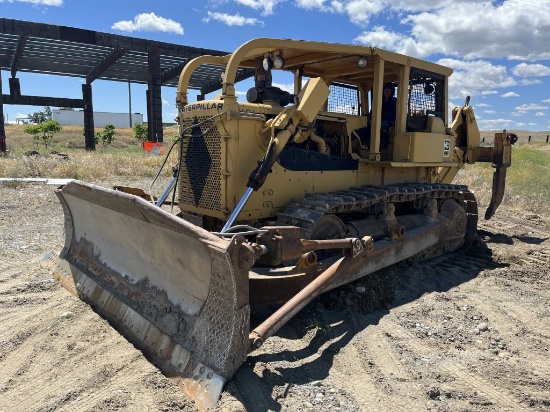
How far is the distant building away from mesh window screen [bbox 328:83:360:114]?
6994 cm

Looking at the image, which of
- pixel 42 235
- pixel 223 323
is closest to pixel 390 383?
pixel 223 323

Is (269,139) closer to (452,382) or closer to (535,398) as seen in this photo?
(452,382)

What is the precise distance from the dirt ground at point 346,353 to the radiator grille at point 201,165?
1379 millimetres

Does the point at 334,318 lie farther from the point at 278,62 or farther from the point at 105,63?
the point at 105,63

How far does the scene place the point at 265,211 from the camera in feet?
16.2

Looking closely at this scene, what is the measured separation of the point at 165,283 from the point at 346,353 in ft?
5.39

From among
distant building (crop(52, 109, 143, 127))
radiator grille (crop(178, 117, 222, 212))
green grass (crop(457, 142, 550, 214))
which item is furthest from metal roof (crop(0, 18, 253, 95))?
distant building (crop(52, 109, 143, 127))

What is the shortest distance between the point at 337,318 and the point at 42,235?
5.37m

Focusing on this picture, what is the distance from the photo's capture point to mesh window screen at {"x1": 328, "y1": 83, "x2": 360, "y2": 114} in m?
6.51

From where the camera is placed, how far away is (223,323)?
3.26m

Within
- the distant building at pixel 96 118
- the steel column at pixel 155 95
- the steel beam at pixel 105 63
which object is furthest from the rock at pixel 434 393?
the distant building at pixel 96 118

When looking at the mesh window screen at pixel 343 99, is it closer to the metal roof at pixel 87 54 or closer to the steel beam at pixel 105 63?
the metal roof at pixel 87 54

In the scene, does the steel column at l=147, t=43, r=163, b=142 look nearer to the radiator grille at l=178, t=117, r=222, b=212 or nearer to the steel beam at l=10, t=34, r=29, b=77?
the steel beam at l=10, t=34, r=29, b=77

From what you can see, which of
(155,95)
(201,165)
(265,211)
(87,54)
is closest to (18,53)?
(87,54)
